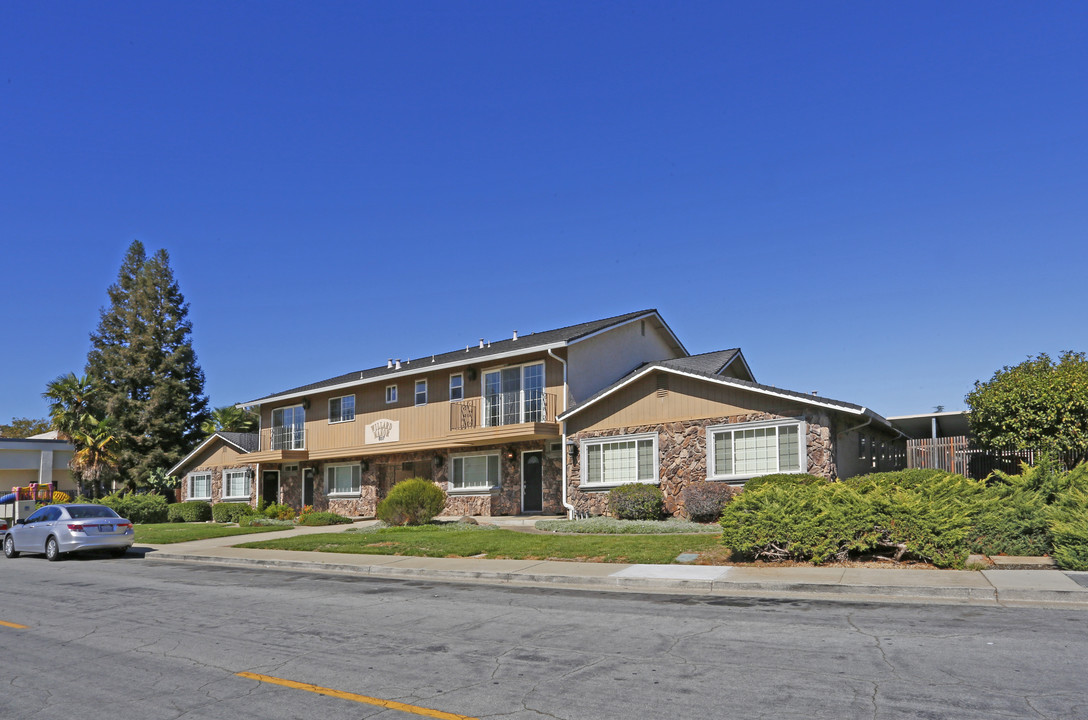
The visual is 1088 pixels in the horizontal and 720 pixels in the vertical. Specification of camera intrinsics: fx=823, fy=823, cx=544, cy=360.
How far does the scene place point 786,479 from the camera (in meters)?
20.2

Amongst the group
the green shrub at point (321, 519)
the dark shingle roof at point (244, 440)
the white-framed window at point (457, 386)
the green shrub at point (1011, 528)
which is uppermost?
the white-framed window at point (457, 386)

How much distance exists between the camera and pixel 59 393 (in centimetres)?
5428

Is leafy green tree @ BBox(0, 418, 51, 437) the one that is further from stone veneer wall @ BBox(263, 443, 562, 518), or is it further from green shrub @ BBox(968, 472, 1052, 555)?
green shrub @ BBox(968, 472, 1052, 555)

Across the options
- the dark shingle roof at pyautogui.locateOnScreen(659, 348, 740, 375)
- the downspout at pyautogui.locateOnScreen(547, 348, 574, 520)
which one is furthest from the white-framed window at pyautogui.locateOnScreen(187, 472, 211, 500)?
the dark shingle roof at pyautogui.locateOnScreen(659, 348, 740, 375)

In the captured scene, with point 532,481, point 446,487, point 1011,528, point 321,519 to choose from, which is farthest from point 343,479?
point 1011,528

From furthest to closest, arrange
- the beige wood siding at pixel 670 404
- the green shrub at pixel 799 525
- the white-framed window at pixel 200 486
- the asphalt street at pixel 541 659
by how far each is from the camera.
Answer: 1. the white-framed window at pixel 200 486
2. the beige wood siding at pixel 670 404
3. the green shrub at pixel 799 525
4. the asphalt street at pixel 541 659

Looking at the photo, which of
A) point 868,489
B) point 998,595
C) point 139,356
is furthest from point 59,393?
point 998,595

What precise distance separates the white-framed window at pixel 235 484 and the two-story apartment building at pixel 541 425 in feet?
4.53

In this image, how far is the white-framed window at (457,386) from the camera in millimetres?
30220

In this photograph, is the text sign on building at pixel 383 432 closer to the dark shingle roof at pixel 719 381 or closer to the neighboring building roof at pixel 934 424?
the dark shingle roof at pixel 719 381

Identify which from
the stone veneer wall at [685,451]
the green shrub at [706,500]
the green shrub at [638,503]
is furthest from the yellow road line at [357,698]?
the stone veneer wall at [685,451]

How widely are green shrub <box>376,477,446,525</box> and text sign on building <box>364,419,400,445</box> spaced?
21.9ft

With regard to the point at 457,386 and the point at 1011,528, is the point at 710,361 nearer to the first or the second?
the point at 457,386

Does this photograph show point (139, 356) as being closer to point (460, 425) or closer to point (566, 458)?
point (460, 425)
